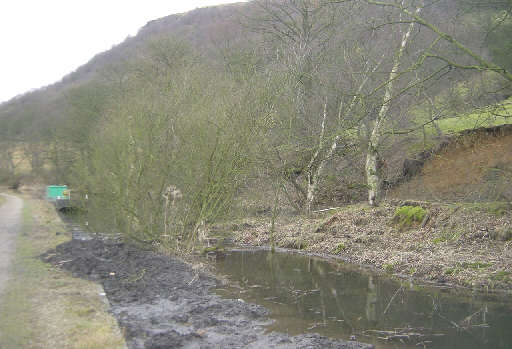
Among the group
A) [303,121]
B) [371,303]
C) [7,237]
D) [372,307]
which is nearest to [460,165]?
[303,121]

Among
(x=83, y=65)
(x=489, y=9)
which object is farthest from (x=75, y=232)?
(x=83, y=65)

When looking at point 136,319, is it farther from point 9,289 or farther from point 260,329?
point 9,289

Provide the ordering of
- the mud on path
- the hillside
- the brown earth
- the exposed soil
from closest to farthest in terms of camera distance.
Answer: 1. the mud on path
2. the exposed soil
3. the hillside
4. the brown earth

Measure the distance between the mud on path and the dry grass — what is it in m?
0.33

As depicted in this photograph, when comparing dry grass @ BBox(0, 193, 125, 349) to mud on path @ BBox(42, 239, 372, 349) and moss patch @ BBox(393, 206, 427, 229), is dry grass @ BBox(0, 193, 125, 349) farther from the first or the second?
moss patch @ BBox(393, 206, 427, 229)

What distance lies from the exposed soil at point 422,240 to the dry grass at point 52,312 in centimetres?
705

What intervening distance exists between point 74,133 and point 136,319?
2796 centimetres

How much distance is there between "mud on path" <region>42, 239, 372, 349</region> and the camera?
6.76 m

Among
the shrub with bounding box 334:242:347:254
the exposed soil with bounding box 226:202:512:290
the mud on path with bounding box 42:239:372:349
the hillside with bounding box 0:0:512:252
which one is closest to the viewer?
the mud on path with bounding box 42:239:372:349

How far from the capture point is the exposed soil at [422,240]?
10250 millimetres

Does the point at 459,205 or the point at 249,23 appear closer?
the point at 459,205

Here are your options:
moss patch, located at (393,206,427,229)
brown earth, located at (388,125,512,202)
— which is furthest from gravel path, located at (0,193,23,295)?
brown earth, located at (388,125,512,202)

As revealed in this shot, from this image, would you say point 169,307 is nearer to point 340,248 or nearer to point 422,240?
point 340,248

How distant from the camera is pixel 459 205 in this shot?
13.2m
